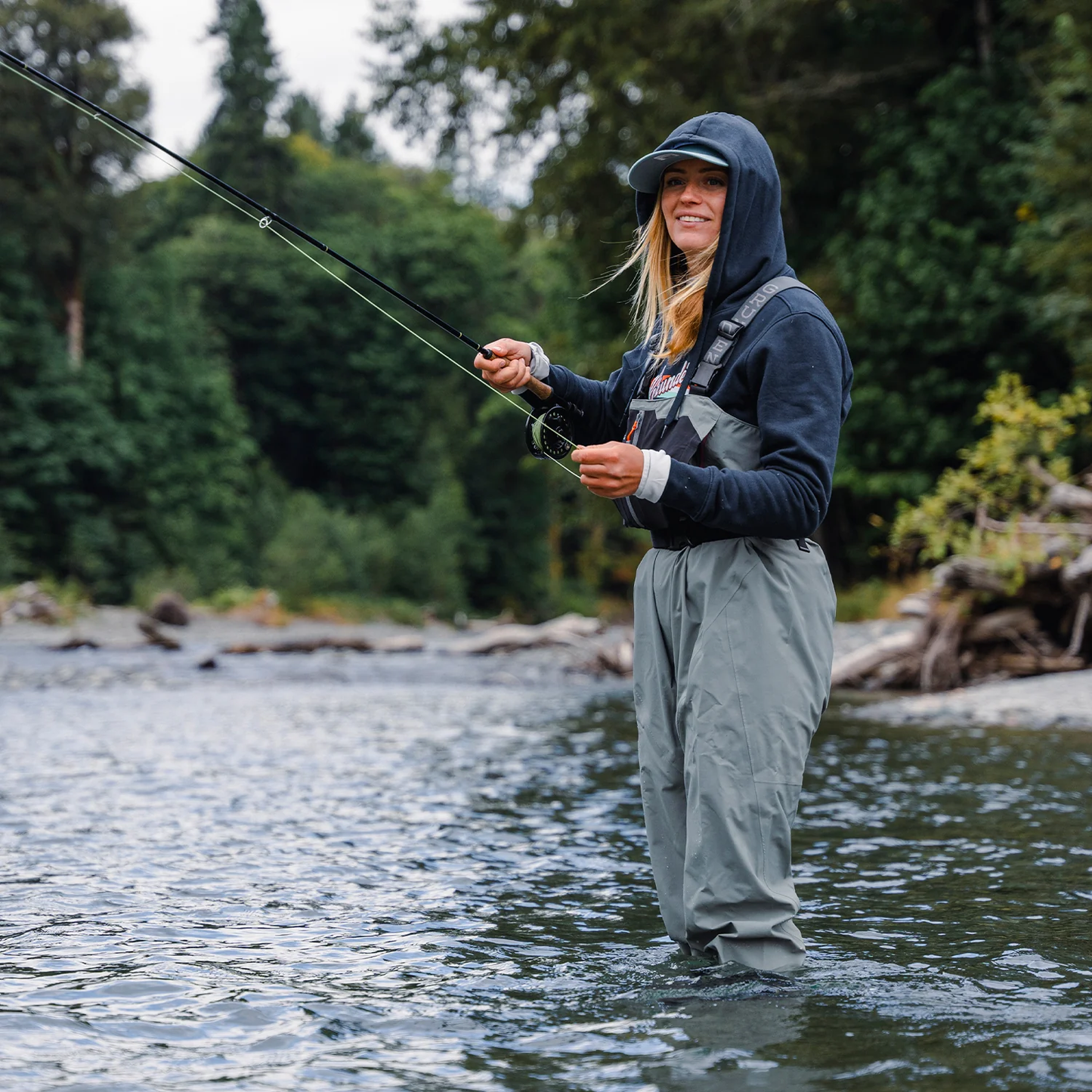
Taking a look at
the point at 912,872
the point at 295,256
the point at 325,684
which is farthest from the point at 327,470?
the point at 912,872

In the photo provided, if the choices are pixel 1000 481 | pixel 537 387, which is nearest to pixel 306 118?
pixel 1000 481

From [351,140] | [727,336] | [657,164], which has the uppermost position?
[351,140]

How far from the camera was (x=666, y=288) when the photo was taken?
12.7 ft

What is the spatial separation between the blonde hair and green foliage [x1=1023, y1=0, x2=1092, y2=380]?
40.9 feet

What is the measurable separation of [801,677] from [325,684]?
13.2 metres

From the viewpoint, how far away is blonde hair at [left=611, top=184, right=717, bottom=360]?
375 cm

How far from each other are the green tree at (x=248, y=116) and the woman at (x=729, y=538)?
50596 millimetres

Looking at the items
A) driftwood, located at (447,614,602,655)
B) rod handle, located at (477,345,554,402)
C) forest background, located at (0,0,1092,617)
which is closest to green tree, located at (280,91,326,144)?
forest background, located at (0,0,1092,617)

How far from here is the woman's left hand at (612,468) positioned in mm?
3361

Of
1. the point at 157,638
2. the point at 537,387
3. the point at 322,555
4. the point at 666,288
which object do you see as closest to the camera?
the point at 666,288

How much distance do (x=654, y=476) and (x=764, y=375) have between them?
14.9 inches

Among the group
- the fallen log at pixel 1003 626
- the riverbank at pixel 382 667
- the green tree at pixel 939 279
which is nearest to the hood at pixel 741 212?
the riverbank at pixel 382 667

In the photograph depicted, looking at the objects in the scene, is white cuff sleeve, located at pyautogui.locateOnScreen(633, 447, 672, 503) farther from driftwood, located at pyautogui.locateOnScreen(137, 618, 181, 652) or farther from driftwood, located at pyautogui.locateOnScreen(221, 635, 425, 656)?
driftwood, located at pyautogui.locateOnScreen(137, 618, 181, 652)

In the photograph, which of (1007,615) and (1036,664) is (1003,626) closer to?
(1007,615)
